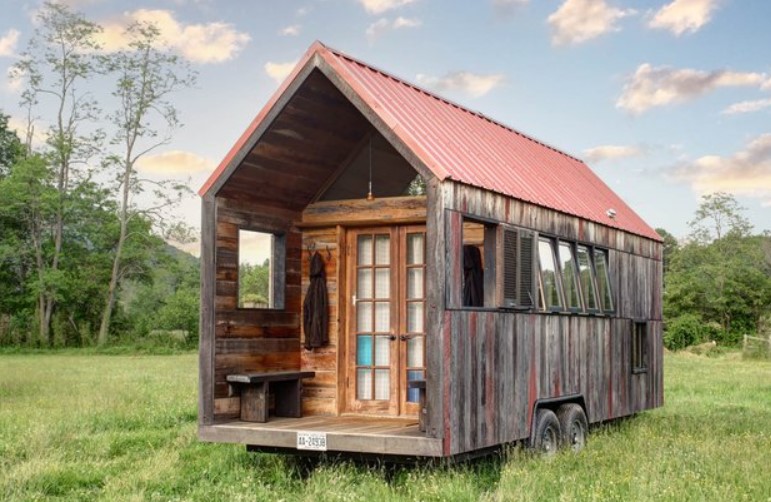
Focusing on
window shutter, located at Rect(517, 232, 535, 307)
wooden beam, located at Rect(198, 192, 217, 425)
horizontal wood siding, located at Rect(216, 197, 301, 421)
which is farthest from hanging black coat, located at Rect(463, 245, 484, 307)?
wooden beam, located at Rect(198, 192, 217, 425)

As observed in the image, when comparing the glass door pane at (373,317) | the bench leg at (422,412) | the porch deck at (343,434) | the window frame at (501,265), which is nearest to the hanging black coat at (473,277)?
the window frame at (501,265)

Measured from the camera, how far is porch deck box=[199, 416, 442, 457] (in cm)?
1030

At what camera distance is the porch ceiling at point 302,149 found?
11875mm

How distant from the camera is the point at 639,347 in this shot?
17.0m

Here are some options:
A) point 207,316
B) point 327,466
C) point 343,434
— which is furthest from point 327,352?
point 343,434

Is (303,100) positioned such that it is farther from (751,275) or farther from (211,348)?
(751,275)

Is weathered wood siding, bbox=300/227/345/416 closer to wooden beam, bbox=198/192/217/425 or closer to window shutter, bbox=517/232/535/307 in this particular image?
wooden beam, bbox=198/192/217/425

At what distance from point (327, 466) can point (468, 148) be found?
4.18m

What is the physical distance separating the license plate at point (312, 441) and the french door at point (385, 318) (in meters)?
1.91

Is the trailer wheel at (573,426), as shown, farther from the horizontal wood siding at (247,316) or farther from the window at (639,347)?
the horizontal wood siding at (247,316)

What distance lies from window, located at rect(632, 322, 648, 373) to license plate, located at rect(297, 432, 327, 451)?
7.29m

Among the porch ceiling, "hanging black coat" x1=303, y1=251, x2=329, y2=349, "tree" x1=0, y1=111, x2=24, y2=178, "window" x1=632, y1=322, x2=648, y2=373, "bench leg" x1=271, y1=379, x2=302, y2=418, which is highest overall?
"tree" x1=0, y1=111, x2=24, y2=178

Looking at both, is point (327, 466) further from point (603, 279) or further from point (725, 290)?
point (725, 290)

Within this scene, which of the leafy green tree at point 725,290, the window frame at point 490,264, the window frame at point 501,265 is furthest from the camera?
the leafy green tree at point 725,290
